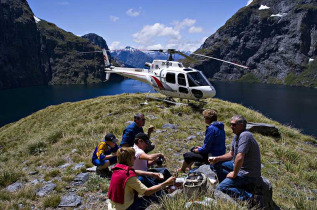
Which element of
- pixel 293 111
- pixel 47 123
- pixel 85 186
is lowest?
pixel 293 111

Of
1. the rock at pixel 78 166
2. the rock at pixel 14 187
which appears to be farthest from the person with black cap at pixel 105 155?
the rock at pixel 14 187

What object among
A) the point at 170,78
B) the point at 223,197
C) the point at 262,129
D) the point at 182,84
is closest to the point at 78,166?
the point at 223,197

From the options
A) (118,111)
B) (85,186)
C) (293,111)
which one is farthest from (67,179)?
(293,111)

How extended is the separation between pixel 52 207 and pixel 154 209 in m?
2.94

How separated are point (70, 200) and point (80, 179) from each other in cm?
112

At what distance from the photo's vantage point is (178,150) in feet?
31.1

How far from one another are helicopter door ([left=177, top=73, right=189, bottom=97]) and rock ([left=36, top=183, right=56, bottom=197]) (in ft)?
38.0

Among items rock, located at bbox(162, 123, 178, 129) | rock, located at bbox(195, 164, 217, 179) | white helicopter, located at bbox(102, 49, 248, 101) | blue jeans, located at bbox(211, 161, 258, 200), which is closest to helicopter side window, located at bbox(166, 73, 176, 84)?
white helicopter, located at bbox(102, 49, 248, 101)

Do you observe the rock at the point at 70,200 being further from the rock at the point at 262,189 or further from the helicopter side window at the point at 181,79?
the helicopter side window at the point at 181,79

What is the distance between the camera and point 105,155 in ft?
24.7

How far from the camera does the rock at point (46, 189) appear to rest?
6.54m

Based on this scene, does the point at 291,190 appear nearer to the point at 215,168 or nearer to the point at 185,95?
the point at 215,168

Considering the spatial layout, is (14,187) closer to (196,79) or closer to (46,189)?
(46,189)

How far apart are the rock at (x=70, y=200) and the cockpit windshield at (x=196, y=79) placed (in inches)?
460
